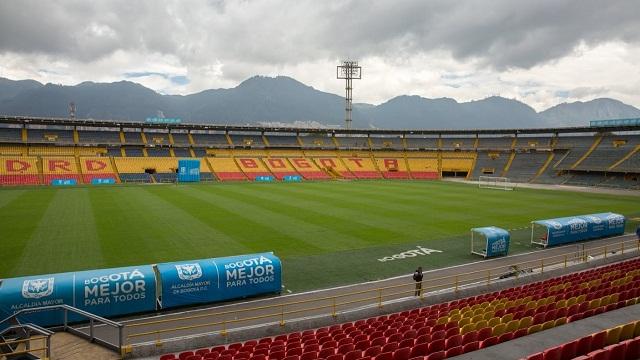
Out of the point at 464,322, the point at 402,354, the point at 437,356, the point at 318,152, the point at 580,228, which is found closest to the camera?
the point at 437,356

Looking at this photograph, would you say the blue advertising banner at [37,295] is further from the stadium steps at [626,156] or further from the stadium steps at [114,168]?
the stadium steps at [626,156]

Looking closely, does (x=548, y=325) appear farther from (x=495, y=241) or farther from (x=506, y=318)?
(x=495, y=241)

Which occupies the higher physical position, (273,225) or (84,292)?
(84,292)

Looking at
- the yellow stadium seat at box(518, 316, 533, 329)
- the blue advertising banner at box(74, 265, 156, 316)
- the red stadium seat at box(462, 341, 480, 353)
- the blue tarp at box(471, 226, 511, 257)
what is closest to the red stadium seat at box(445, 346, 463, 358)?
the red stadium seat at box(462, 341, 480, 353)

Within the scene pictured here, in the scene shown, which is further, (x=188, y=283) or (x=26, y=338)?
(x=188, y=283)

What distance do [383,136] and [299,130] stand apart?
22.5 metres

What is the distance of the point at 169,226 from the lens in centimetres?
3053

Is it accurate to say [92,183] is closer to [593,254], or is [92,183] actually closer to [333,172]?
[333,172]

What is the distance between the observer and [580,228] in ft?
90.4

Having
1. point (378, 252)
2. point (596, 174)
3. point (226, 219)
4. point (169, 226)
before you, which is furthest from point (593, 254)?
point (596, 174)

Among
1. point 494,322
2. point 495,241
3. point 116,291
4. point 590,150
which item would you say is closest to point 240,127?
point 590,150

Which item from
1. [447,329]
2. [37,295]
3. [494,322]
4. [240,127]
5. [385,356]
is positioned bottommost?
[37,295]

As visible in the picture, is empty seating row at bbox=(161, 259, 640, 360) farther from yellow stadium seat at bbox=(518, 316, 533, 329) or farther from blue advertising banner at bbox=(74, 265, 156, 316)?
blue advertising banner at bbox=(74, 265, 156, 316)

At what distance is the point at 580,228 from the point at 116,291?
28.3m
